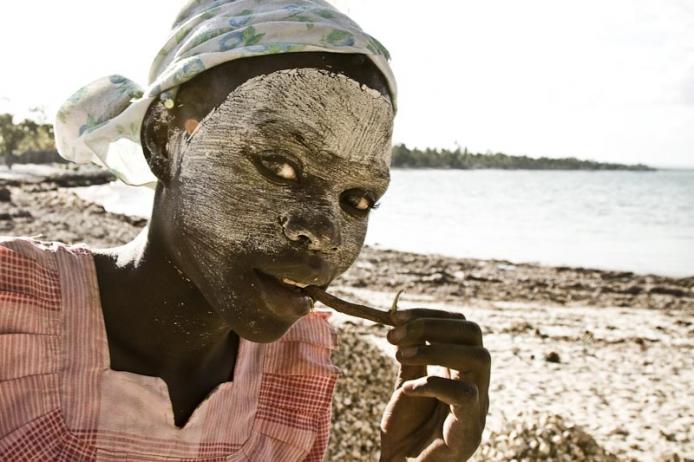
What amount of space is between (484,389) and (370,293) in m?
7.12

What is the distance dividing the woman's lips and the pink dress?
0.39 meters

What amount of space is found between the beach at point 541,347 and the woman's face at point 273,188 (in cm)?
220

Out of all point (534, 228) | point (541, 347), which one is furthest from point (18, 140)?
point (541, 347)

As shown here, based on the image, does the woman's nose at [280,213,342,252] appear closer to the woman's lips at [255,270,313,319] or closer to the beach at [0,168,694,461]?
the woman's lips at [255,270,313,319]

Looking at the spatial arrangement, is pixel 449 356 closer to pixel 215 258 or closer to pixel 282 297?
pixel 282 297

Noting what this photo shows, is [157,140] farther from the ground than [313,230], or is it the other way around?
[157,140]

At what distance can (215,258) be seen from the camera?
1463mm

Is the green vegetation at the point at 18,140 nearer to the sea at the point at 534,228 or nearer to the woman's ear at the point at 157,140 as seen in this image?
the sea at the point at 534,228

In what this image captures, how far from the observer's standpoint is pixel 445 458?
1.54 meters

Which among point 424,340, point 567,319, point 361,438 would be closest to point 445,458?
point 424,340

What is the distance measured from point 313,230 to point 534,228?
18.1 metres

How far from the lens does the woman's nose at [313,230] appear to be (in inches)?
54.9

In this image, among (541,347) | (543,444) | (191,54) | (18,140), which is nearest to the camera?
(191,54)

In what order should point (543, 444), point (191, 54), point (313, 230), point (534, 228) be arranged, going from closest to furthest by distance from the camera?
1. point (313, 230)
2. point (191, 54)
3. point (543, 444)
4. point (534, 228)
